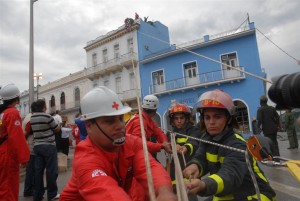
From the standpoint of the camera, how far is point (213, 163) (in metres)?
2.25

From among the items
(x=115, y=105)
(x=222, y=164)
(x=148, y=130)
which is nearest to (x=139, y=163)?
(x=115, y=105)

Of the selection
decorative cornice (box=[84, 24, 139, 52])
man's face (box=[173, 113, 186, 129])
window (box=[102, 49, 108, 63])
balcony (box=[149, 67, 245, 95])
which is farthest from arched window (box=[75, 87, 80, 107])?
man's face (box=[173, 113, 186, 129])

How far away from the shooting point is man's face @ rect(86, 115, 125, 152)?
189 centimetres

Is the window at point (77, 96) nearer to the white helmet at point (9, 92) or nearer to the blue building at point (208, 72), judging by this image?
the blue building at point (208, 72)

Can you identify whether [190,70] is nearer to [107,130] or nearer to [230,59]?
[230,59]

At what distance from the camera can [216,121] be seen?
2354mm

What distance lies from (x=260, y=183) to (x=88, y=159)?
50.2 inches

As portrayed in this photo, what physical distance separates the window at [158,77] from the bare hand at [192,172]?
23.3 meters

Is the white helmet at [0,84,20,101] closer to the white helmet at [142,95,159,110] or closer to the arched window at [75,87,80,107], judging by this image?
the white helmet at [142,95,159,110]

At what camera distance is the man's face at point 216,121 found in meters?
2.34

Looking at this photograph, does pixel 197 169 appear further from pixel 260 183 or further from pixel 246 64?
pixel 246 64

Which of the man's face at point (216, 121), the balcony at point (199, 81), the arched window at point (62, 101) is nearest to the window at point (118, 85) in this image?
the balcony at point (199, 81)

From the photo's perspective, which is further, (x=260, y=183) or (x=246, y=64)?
(x=246, y=64)

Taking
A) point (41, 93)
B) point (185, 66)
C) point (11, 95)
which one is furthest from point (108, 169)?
point (41, 93)
